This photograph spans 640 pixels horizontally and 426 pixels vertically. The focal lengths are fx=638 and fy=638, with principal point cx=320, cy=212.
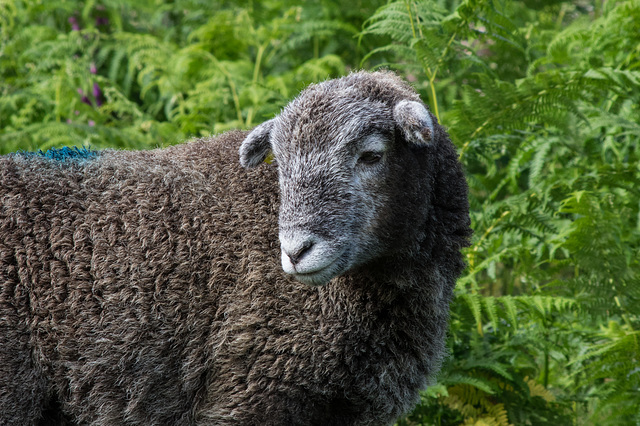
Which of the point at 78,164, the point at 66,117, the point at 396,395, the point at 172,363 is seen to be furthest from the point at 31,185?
the point at 66,117

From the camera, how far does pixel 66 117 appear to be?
26.9 feet

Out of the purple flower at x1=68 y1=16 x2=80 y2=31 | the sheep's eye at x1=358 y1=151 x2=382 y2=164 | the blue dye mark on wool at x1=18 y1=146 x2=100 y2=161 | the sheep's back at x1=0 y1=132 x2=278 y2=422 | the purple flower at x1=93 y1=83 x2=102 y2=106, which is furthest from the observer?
the purple flower at x1=68 y1=16 x2=80 y2=31

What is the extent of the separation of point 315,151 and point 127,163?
1.44m

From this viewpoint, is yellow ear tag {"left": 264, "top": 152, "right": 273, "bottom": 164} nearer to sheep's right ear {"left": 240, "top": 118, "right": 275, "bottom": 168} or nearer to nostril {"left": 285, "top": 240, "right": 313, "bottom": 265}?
sheep's right ear {"left": 240, "top": 118, "right": 275, "bottom": 168}

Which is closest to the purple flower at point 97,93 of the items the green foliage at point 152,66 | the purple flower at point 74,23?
the green foliage at point 152,66

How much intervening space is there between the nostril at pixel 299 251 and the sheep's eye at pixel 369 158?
63 cm

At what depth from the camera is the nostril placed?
3.44 metres

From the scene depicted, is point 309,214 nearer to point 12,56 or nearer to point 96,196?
point 96,196

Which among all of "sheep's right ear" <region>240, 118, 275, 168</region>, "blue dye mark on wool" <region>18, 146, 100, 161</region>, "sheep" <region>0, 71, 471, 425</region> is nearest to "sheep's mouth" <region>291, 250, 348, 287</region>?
"sheep" <region>0, 71, 471, 425</region>

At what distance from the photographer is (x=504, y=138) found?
5.95m

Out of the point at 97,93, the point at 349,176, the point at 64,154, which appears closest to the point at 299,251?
the point at 349,176

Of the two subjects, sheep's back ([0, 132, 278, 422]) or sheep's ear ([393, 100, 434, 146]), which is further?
sheep's back ([0, 132, 278, 422])

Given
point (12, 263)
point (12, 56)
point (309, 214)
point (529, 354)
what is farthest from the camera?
point (12, 56)

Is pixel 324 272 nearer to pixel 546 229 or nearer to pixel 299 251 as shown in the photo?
pixel 299 251
